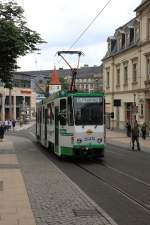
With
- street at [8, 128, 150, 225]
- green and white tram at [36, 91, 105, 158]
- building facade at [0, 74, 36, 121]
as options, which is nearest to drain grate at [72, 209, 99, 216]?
street at [8, 128, 150, 225]

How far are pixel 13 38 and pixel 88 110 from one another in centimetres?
595

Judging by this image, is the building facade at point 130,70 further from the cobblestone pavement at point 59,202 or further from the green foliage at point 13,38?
the cobblestone pavement at point 59,202

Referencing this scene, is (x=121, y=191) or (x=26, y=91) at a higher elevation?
(x=26, y=91)

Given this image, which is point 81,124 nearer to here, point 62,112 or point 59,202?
point 62,112

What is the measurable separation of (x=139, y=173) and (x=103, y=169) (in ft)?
6.55

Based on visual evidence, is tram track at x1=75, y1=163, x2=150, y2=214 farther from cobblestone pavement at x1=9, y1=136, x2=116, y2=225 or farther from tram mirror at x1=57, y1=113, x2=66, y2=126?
tram mirror at x1=57, y1=113, x2=66, y2=126

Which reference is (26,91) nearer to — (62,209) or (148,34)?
(148,34)

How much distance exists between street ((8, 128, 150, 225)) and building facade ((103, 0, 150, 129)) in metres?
27.1

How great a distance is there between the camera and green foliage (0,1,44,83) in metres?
26.5

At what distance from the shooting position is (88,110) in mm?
22906

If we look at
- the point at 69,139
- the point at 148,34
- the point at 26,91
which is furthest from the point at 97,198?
the point at 26,91

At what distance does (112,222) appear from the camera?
9.52 metres

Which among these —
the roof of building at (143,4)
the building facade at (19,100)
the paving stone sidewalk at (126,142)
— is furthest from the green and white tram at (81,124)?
the building facade at (19,100)

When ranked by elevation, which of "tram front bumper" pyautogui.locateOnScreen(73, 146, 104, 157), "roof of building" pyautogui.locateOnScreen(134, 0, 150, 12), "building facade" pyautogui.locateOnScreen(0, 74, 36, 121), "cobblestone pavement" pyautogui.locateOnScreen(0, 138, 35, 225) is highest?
"roof of building" pyautogui.locateOnScreen(134, 0, 150, 12)
